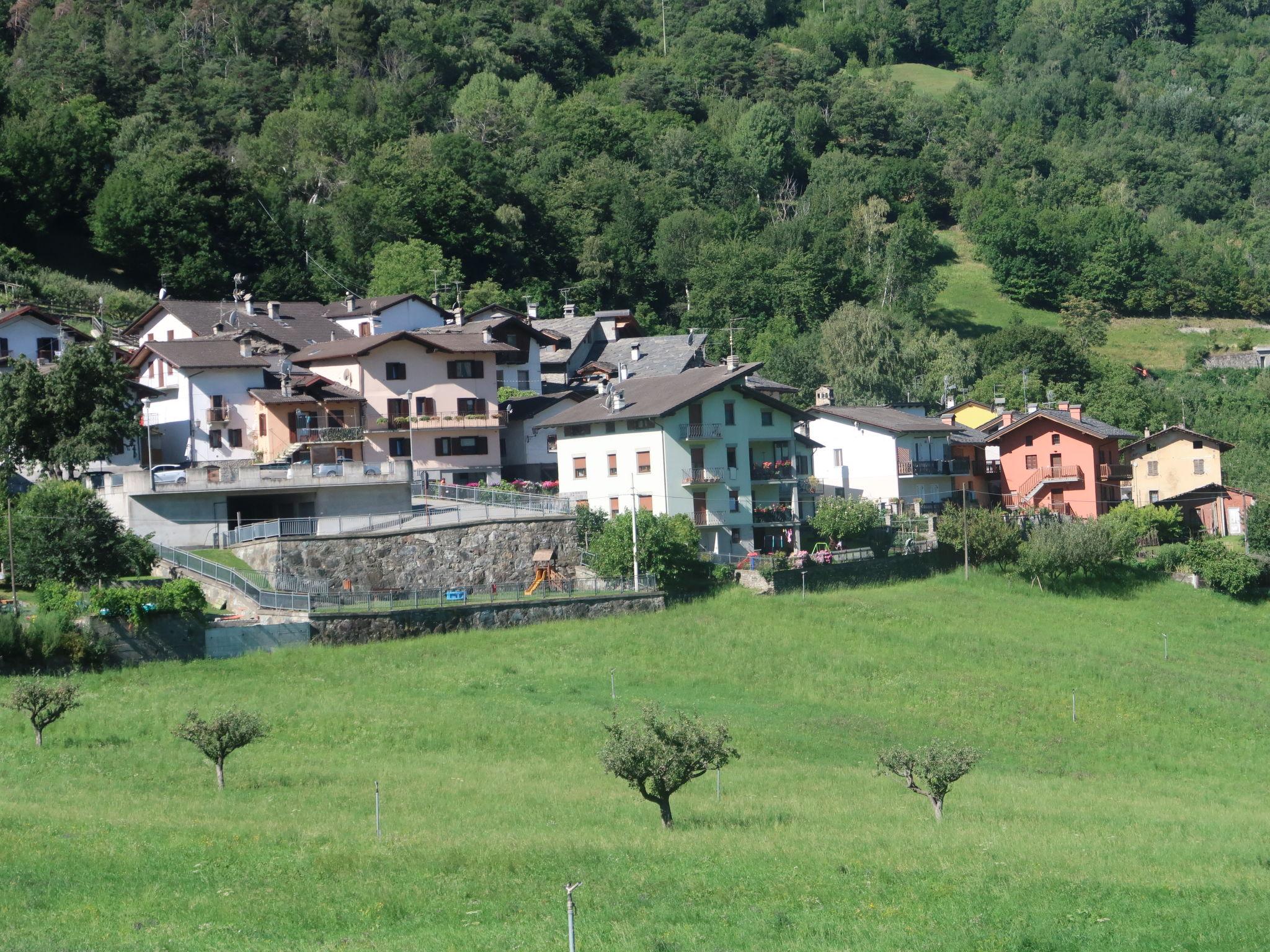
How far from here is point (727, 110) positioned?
174375mm

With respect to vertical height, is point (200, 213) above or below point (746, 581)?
above

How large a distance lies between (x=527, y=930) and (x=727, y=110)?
161787 mm

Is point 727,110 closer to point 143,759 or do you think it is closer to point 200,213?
point 200,213

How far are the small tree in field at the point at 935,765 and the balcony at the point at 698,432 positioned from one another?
31315 mm

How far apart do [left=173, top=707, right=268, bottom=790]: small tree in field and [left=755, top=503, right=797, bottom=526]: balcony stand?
115 ft

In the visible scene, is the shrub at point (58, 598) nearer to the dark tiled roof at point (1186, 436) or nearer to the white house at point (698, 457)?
the white house at point (698, 457)

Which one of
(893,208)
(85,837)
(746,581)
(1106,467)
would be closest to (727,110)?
(893,208)

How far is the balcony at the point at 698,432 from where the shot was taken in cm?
6319

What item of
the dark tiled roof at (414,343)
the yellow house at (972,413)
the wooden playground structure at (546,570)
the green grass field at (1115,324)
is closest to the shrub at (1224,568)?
the yellow house at (972,413)

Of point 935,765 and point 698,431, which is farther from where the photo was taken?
point 698,431

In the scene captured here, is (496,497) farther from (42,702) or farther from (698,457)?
(42,702)

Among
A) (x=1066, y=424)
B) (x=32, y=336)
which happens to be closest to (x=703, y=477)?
(x=1066, y=424)

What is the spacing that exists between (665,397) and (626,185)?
76.4 m

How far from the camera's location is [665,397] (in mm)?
64312
